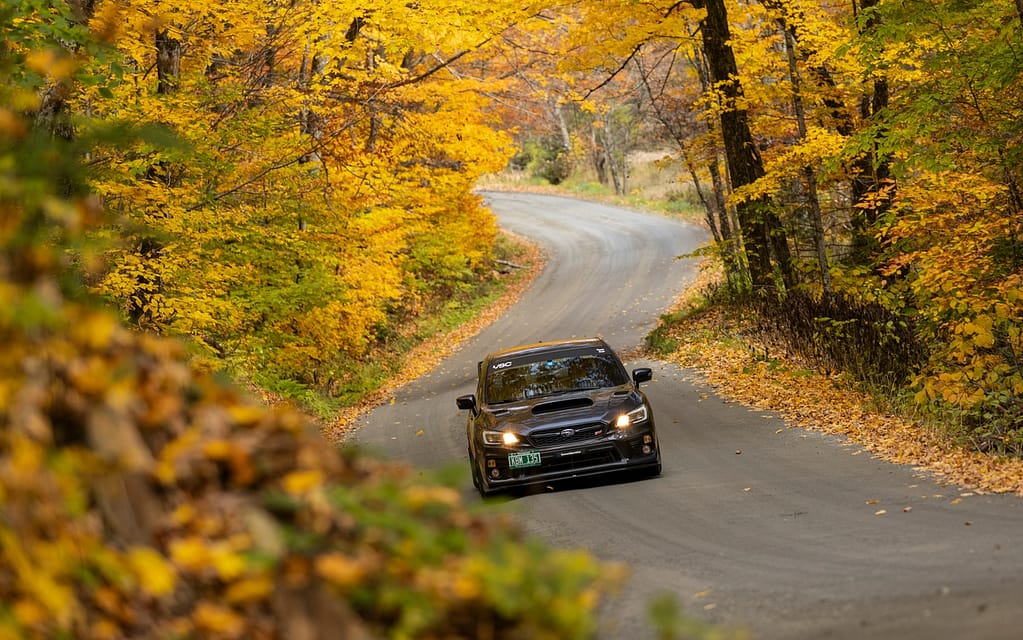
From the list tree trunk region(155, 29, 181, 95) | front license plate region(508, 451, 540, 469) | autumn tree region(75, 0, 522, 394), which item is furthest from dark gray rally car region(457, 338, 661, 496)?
tree trunk region(155, 29, 181, 95)

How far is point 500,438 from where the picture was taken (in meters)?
12.4

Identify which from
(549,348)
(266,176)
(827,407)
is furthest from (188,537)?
(266,176)

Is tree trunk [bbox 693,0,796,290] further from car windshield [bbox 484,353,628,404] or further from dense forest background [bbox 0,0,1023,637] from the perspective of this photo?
car windshield [bbox 484,353,628,404]

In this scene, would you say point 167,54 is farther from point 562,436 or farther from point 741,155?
point 741,155

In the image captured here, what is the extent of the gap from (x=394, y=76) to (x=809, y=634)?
18.1 meters

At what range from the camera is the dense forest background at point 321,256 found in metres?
2.72

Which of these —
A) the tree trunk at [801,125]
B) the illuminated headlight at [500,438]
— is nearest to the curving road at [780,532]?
the illuminated headlight at [500,438]

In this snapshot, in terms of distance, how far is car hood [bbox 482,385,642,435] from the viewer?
1237 centimetres

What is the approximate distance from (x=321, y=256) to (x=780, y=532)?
11.5m

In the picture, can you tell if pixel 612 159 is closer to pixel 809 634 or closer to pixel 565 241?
pixel 565 241

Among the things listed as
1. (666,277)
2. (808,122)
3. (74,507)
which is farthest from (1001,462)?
(666,277)

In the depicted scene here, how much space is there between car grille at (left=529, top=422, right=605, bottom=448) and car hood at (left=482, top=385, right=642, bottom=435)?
6 centimetres

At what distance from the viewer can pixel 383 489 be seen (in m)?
2.97

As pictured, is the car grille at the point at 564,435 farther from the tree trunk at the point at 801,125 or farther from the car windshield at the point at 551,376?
the tree trunk at the point at 801,125
